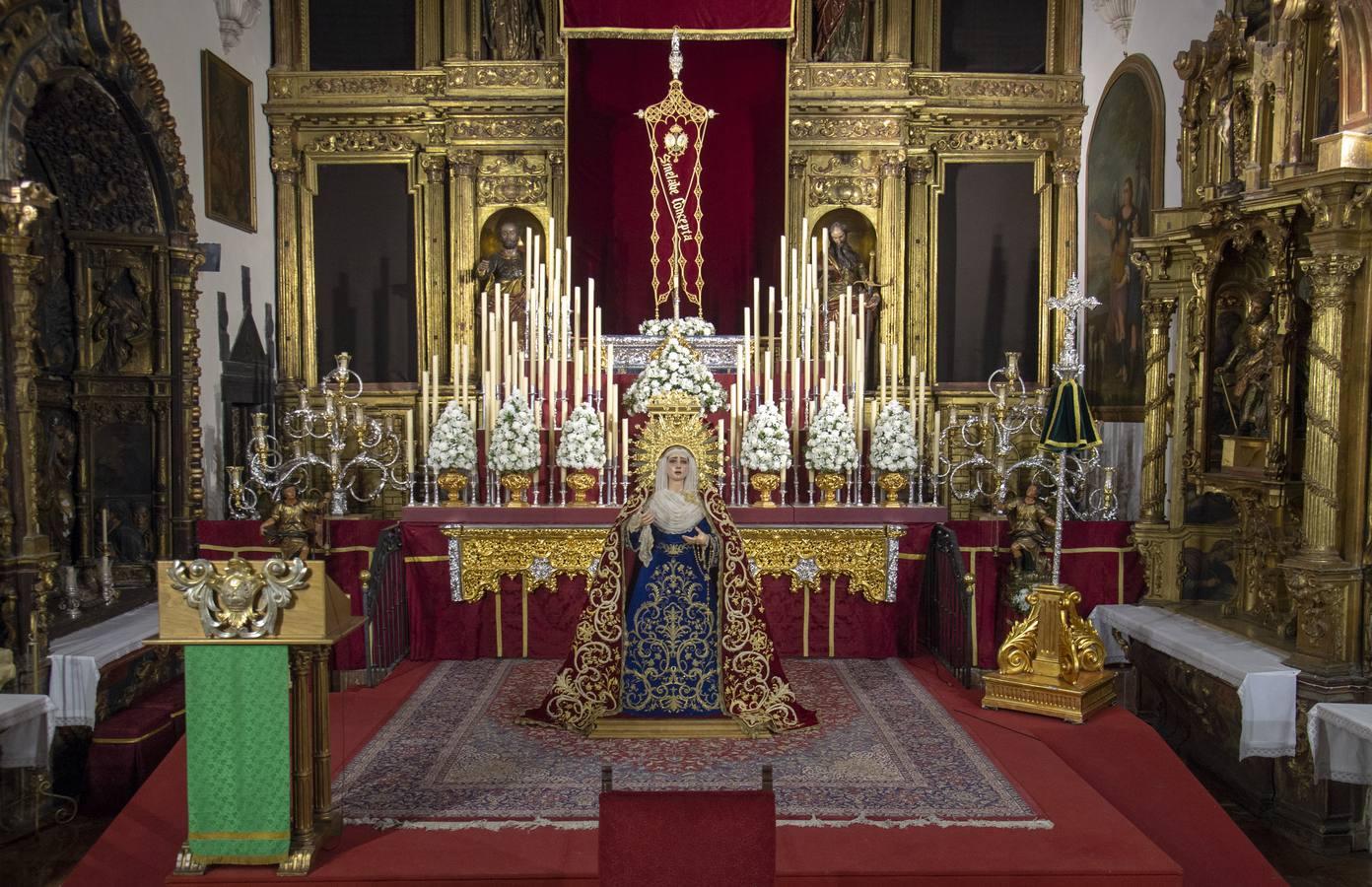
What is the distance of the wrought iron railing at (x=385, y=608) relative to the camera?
7.81m

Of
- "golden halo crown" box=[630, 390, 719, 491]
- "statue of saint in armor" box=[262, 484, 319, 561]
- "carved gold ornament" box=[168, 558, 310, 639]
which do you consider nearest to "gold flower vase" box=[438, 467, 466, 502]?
"statue of saint in armor" box=[262, 484, 319, 561]

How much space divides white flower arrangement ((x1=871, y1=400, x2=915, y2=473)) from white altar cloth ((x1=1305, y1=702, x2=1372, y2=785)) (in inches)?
134

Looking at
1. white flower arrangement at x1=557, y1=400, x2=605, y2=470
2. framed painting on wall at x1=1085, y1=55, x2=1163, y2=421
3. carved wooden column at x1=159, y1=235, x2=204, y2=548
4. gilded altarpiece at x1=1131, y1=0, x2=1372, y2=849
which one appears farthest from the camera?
framed painting on wall at x1=1085, y1=55, x2=1163, y2=421

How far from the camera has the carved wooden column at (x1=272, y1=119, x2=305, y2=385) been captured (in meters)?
12.3

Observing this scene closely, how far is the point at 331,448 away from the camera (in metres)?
9.77

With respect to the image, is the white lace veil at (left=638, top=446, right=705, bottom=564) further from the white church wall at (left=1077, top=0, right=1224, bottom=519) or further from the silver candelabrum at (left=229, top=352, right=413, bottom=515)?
the white church wall at (left=1077, top=0, right=1224, bottom=519)

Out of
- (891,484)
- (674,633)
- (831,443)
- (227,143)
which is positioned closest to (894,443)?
(891,484)

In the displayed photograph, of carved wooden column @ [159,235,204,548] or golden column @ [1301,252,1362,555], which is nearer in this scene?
golden column @ [1301,252,1362,555]

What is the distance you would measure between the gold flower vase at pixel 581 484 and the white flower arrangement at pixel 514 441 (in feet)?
1.07

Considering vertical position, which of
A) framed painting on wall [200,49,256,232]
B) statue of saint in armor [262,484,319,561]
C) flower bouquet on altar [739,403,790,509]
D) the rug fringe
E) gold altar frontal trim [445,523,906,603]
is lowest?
the rug fringe

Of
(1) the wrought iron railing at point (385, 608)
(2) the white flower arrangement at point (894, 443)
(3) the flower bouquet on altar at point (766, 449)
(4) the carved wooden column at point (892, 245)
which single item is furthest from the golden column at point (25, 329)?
(4) the carved wooden column at point (892, 245)

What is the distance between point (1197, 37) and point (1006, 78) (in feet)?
10.9

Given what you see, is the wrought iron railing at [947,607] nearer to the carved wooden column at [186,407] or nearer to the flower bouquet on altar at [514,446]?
the flower bouquet on altar at [514,446]

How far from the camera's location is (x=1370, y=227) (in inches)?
257
